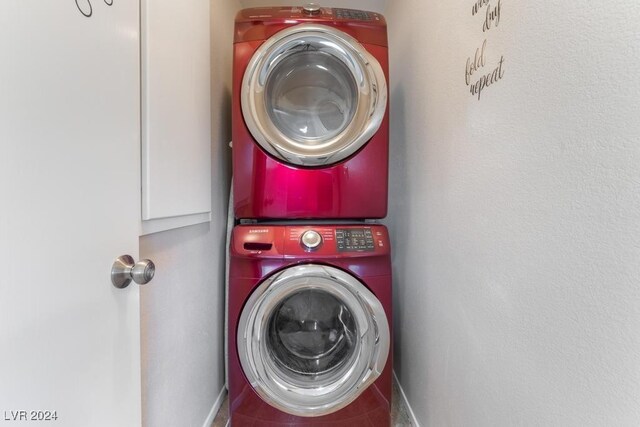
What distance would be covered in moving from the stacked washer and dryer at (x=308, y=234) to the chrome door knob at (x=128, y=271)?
2.13 ft

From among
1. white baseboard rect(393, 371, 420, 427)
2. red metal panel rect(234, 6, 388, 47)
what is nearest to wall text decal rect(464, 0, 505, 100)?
red metal panel rect(234, 6, 388, 47)

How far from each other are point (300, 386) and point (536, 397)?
92cm

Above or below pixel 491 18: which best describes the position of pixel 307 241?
below

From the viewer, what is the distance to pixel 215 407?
4.97ft

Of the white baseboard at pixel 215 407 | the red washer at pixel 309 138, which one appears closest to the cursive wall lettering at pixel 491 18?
the red washer at pixel 309 138

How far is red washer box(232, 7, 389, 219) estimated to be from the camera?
134 centimetres

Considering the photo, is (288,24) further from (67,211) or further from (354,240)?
(67,211)

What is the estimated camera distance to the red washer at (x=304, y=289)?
129 centimetres

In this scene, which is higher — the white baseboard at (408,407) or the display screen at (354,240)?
the display screen at (354,240)

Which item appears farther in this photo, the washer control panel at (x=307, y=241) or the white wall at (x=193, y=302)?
the washer control panel at (x=307, y=241)

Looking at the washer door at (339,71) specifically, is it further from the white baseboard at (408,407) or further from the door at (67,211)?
the white baseboard at (408,407)

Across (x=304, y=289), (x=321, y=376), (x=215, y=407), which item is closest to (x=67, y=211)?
(x=304, y=289)

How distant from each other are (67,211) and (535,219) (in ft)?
2.97

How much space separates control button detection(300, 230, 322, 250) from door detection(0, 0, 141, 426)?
70cm
